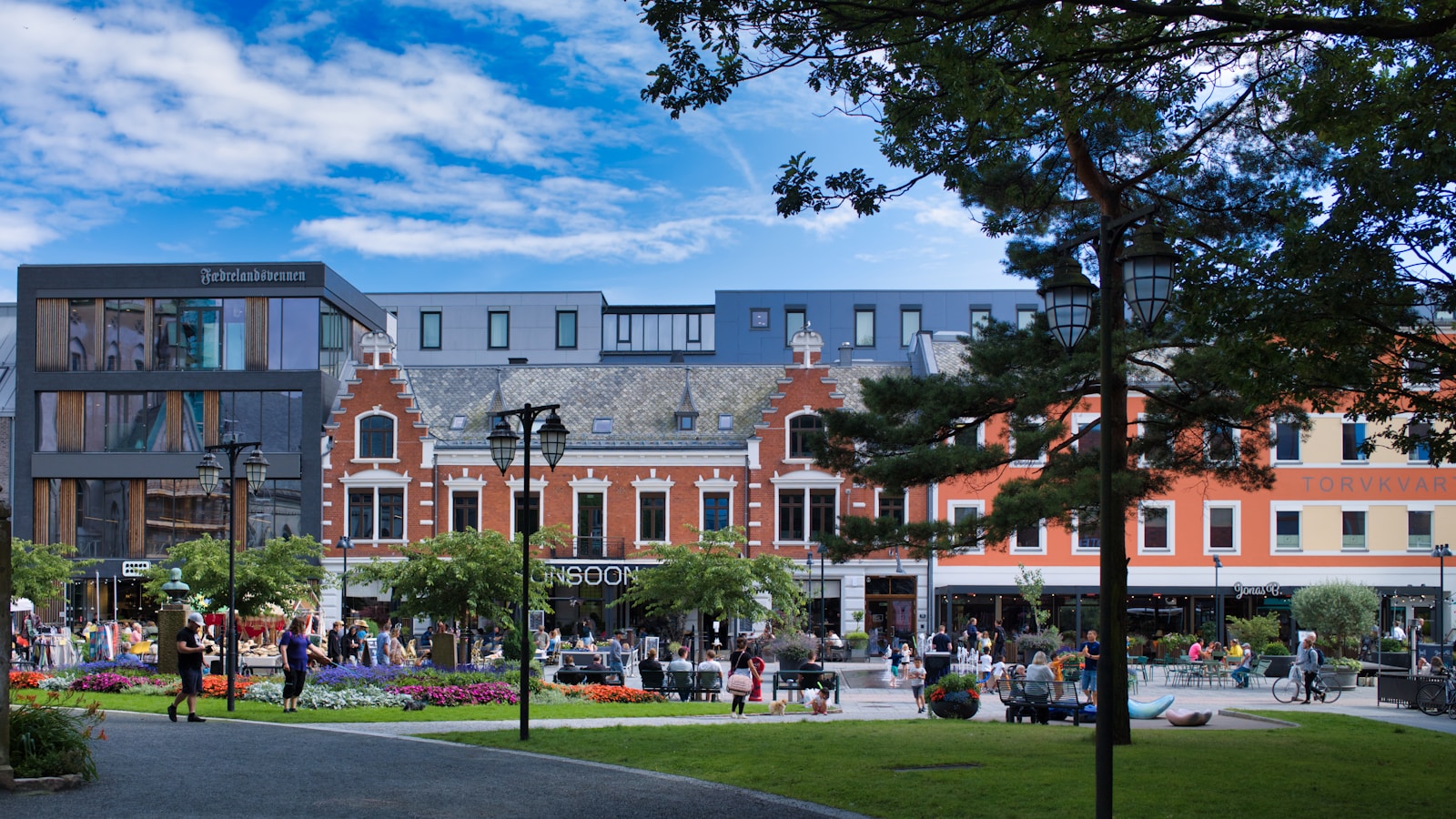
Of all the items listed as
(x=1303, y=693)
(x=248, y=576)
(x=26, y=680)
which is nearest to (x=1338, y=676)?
(x=1303, y=693)

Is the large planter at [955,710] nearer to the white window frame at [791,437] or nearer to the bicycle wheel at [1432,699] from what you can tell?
the bicycle wheel at [1432,699]

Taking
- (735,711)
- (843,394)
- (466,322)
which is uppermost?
(466,322)

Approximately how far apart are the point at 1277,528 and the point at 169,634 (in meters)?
34.7

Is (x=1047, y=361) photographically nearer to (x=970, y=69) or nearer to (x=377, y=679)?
(x=970, y=69)

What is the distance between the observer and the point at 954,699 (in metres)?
22.5

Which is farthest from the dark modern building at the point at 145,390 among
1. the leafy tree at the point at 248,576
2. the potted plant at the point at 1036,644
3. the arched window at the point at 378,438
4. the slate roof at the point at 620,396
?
the potted plant at the point at 1036,644

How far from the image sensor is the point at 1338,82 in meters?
11.9

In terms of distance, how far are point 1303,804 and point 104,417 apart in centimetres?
4592

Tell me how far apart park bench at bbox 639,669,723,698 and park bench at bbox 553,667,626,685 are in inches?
60.3

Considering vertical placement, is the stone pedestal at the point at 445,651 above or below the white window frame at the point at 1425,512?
below

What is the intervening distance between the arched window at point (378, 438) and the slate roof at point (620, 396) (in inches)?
48.7

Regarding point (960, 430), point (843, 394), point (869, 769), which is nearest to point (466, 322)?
point (843, 394)

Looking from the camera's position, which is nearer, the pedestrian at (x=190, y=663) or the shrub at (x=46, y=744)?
the shrub at (x=46, y=744)

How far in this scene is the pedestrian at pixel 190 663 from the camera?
19.0 meters
